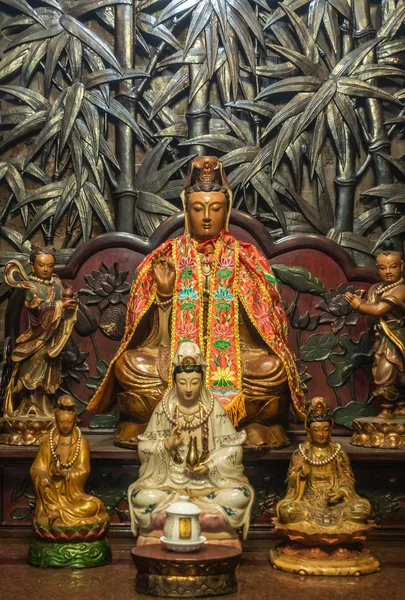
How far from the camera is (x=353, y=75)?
729 centimetres

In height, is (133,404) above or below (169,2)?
below

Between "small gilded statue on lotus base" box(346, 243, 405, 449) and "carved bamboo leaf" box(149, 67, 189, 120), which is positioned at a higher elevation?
"carved bamboo leaf" box(149, 67, 189, 120)

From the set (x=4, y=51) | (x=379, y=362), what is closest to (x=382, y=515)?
(x=379, y=362)

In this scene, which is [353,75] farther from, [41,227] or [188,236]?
[41,227]

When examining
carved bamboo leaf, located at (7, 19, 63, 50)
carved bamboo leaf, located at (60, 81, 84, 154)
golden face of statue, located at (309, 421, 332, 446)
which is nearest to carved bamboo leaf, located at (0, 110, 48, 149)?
carved bamboo leaf, located at (60, 81, 84, 154)

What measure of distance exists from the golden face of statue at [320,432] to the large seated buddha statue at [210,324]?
2.36 ft

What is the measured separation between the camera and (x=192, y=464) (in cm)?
512

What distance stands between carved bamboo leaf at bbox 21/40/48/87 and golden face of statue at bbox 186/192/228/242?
182cm

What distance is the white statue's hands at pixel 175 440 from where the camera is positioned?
17.0ft

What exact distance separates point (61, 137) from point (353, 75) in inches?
85.8

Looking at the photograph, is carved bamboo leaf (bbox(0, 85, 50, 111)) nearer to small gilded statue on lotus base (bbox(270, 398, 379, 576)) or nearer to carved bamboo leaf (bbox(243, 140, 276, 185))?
carved bamboo leaf (bbox(243, 140, 276, 185))

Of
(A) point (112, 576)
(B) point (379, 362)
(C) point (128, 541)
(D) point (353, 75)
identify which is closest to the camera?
(A) point (112, 576)

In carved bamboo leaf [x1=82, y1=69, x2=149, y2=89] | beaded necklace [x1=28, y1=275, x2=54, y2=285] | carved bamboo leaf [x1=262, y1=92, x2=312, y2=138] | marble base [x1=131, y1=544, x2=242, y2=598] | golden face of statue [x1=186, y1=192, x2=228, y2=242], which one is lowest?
marble base [x1=131, y1=544, x2=242, y2=598]

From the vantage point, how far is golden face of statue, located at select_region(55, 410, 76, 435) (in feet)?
17.5
